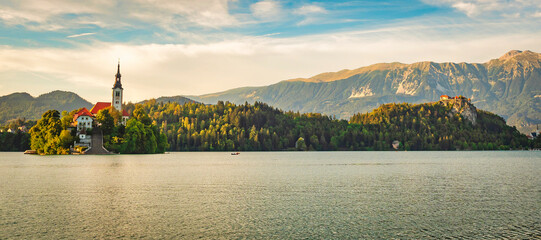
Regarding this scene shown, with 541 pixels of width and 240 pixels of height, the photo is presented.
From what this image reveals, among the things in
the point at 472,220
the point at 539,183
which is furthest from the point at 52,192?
the point at 539,183

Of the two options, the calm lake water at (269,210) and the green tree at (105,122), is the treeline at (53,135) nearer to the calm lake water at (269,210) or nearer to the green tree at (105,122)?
the green tree at (105,122)

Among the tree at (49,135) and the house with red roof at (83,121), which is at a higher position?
the house with red roof at (83,121)

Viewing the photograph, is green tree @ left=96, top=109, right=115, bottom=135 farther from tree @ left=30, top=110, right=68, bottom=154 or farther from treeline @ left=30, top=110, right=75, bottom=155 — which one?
tree @ left=30, top=110, right=68, bottom=154

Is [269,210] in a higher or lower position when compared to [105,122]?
lower

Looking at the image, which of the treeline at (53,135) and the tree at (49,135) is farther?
the treeline at (53,135)

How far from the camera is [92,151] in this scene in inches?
7436

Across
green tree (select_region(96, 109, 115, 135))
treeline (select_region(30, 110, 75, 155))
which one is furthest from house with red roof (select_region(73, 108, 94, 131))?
green tree (select_region(96, 109, 115, 135))

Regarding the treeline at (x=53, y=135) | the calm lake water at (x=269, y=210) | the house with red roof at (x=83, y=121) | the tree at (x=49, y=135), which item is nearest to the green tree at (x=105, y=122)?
the house with red roof at (x=83, y=121)

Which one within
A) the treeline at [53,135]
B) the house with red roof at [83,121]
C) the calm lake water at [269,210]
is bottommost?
the calm lake water at [269,210]

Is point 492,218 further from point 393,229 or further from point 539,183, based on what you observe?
point 539,183

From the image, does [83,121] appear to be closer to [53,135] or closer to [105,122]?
[105,122]

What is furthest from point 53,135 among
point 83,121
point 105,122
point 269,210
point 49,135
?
point 269,210

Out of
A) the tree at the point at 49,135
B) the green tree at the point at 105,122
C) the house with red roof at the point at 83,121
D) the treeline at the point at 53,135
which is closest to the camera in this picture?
the tree at the point at 49,135

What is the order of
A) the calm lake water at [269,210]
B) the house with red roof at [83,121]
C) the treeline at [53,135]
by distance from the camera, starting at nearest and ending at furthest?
the calm lake water at [269,210] → the treeline at [53,135] → the house with red roof at [83,121]
